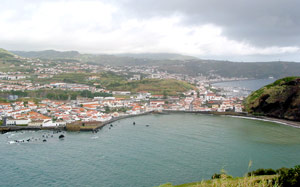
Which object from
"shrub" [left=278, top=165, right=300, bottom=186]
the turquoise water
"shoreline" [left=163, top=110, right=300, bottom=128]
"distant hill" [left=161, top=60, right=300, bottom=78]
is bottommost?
the turquoise water

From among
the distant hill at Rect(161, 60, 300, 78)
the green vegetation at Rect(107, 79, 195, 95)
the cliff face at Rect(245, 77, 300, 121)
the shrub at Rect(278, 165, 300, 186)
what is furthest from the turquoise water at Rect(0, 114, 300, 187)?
the distant hill at Rect(161, 60, 300, 78)

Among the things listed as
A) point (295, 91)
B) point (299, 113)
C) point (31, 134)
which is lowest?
point (31, 134)

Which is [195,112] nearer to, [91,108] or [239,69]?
[91,108]

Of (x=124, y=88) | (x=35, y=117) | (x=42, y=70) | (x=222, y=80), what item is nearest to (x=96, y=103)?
(x=35, y=117)

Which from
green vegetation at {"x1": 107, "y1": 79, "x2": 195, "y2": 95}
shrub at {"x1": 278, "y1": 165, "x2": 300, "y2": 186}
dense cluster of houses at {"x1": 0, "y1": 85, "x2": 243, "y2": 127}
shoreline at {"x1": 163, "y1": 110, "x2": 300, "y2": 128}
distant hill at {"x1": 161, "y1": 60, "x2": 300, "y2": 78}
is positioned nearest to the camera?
shrub at {"x1": 278, "y1": 165, "x2": 300, "y2": 186}

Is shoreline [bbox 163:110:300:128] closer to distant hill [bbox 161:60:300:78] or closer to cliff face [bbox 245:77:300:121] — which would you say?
cliff face [bbox 245:77:300:121]

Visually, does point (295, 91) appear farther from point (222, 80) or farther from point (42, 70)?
point (222, 80)

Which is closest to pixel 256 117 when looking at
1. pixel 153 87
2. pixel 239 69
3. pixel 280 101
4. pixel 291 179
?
pixel 280 101
